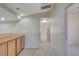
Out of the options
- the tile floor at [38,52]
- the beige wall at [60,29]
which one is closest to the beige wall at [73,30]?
the tile floor at [38,52]

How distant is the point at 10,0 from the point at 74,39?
6.69 metres

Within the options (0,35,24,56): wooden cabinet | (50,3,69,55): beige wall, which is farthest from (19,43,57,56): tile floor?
(0,35,24,56): wooden cabinet

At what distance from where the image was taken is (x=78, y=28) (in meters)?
7.58

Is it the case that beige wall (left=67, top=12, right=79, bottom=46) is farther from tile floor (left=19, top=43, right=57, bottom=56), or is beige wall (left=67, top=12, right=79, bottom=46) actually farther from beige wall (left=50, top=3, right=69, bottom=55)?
Answer: beige wall (left=50, top=3, right=69, bottom=55)

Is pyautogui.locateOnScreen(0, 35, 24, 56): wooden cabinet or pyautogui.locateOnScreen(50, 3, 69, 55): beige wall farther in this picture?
pyautogui.locateOnScreen(50, 3, 69, 55): beige wall

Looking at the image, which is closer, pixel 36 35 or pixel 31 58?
pixel 31 58

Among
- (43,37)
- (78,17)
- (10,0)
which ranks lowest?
(43,37)

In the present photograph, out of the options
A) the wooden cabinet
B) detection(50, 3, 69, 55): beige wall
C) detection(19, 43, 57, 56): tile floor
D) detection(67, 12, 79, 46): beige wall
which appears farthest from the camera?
detection(67, 12, 79, 46): beige wall

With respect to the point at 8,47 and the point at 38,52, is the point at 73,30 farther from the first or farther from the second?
the point at 8,47

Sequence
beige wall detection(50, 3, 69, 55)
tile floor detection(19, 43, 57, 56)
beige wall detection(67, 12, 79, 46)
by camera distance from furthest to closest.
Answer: beige wall detection(67, 12, 79, 46) → tile floor detection(19, 43, 57, 56) → beige wall detection(50, 3, 69, 55)

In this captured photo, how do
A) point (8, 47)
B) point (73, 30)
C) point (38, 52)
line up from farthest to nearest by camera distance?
1. point (73, 30)
2. point (38, 52)
3. point (8, 47)

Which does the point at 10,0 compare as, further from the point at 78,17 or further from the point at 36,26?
the point at 78,17

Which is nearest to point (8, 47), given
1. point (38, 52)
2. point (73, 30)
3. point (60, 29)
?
point (60, 29)

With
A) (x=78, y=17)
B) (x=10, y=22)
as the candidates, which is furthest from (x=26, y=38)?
(x=78, y=17)
